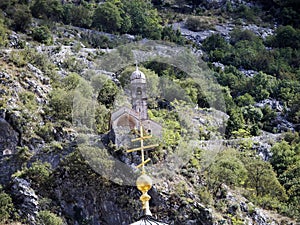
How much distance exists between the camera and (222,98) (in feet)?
194

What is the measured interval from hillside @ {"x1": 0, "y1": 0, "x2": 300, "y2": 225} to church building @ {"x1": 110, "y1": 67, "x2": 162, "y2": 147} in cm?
35

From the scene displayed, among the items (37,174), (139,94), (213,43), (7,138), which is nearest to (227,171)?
(139,94)

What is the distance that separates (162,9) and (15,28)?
27.1 metres

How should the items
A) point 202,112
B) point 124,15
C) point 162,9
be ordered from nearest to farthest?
point 202,112, point 124,15, point 162,9

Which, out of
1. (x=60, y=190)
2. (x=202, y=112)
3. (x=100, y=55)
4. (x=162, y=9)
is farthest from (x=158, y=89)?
(x=162, y=9)

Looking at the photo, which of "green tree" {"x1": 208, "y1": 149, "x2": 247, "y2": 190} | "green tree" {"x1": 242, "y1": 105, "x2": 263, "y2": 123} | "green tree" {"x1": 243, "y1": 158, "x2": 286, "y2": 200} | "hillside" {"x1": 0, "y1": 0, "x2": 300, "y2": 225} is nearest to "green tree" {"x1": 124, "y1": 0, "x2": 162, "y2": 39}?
"hillside" {"x1": 0, "y1": 0, "x2": 300, "y2": 225}

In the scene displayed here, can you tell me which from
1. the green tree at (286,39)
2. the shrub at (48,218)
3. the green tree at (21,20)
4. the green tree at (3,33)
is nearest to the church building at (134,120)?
the shrub at (48,218)

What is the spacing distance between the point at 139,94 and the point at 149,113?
1692mm

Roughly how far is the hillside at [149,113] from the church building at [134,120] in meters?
0.35

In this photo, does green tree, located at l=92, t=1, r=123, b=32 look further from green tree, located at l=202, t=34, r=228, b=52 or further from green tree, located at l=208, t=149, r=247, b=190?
green tree, located at l=208, t=149, r=247, b=190

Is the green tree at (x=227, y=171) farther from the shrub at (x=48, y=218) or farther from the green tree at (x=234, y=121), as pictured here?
the shrub at (x=48, y=218)

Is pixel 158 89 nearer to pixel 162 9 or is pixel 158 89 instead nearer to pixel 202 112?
pixel 202 112

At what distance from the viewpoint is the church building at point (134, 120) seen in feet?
131

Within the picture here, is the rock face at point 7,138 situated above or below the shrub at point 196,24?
above
